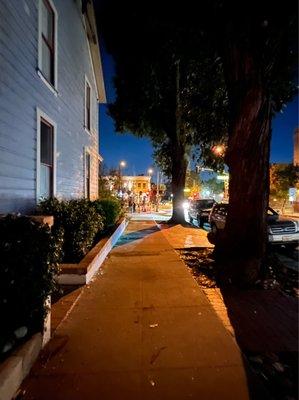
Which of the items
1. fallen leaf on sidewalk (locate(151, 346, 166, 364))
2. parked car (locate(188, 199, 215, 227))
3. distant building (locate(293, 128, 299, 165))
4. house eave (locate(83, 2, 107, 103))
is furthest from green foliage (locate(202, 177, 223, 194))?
fallen leaf on sidewalk (locate(151, 346, 166, 364))

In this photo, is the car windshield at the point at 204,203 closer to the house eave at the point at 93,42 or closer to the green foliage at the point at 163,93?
the green foliage at the point at 163,93

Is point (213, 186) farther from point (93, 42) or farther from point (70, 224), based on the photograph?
point (70, 224)

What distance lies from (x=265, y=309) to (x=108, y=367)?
2.93 metres

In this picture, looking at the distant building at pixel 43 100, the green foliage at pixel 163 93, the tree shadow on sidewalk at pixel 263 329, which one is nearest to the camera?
the tree shadow on sidewalk at pixel 263 329

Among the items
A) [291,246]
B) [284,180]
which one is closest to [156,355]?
[291,246]

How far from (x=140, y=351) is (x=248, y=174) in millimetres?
4489

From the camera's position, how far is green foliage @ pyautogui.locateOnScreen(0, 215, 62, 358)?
342cm

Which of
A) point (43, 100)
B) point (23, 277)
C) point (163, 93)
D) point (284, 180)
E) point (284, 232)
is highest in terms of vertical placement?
point (163, 93)

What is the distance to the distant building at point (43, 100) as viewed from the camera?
626cm

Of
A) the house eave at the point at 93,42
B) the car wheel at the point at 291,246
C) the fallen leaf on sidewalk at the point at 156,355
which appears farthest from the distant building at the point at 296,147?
the fallen leaf on sidewalk at the point at 156,355

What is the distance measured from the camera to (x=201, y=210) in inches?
889

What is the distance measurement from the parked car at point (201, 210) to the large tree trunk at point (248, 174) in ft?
46.5

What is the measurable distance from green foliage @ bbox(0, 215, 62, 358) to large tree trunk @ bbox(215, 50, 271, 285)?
4.23 metres

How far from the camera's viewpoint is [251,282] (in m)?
6.86
